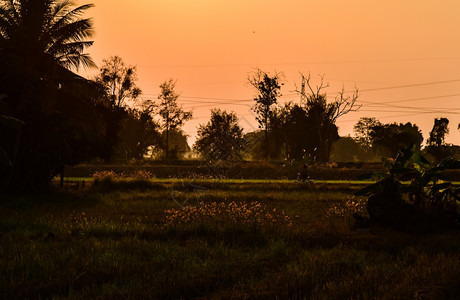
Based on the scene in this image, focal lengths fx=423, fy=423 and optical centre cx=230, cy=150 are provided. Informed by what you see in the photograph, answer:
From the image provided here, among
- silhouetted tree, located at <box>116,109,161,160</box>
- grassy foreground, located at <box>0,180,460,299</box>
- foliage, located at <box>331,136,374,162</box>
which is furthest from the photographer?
foliage, located at <box>331,136,374,162</box>

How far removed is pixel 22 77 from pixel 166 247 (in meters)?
16.3

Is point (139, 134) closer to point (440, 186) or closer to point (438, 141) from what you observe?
point (438, 141)

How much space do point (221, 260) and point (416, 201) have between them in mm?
6599

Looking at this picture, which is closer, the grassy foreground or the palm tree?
the grassy foreground

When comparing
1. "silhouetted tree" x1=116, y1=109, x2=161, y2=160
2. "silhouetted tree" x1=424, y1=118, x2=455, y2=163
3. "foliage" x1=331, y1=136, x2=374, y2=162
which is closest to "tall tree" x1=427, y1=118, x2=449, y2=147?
"silhouetted tree" x1=424, y1=118, x2=455, y2=163

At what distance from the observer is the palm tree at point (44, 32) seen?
21094 mm

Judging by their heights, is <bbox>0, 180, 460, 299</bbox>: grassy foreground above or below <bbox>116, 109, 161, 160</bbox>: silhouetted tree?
below

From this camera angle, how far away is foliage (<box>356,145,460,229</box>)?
1088 cm

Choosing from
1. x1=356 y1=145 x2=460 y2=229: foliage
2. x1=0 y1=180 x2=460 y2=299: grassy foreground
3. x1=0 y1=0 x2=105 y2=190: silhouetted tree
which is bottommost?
x1=0 y1=180 x2=460 y2=299: grassy foreground

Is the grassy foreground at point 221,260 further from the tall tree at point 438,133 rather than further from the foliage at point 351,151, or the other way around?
the foliage at point 351,151

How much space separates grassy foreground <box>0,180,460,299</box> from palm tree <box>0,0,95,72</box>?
12.7 meters

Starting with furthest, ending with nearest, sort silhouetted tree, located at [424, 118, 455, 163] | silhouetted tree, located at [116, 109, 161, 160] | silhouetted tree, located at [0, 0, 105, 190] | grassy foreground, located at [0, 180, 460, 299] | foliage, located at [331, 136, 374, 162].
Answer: foliage, located at [331, 136, 374, 162] → silhouetted tree, located at [116, 109, 161, 160] → silhouetted tree, located at [424, 118, 455, 163] → silhouetted tree, located at [0, 0, 105, 190] → grassy foreground, located at [0, 180, 460, 299]

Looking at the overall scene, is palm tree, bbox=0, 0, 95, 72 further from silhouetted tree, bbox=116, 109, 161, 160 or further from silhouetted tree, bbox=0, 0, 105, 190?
silhouetted tree, bbox=116, 109, 161, 160

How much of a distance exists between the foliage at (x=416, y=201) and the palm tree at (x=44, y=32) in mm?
17373
